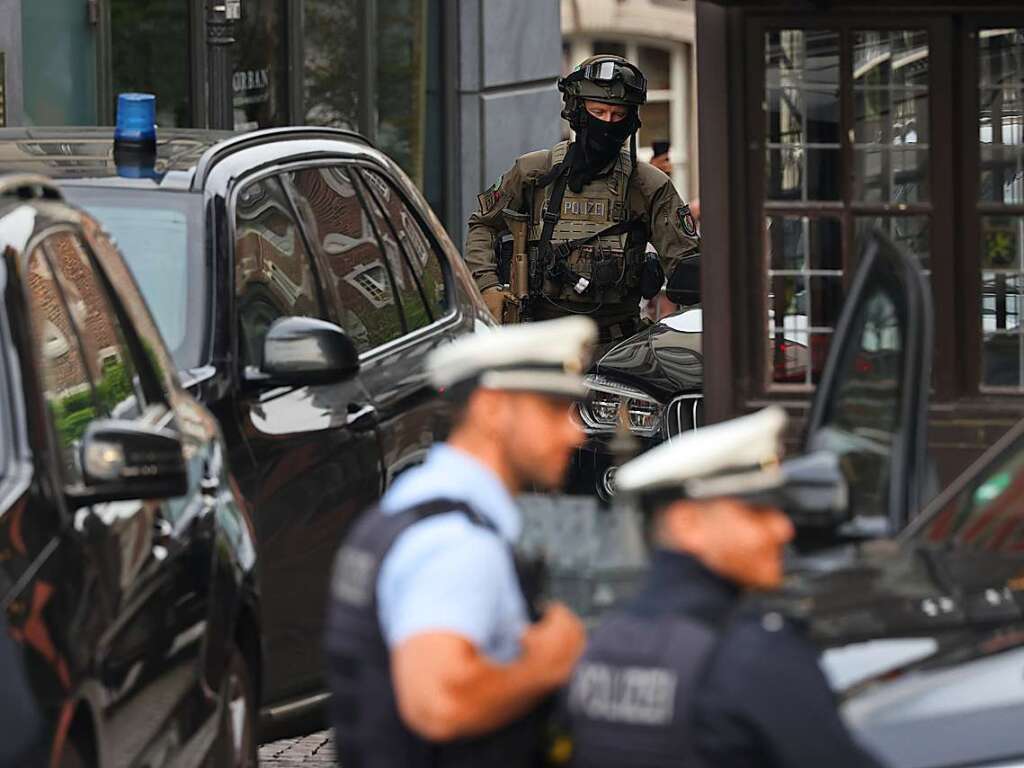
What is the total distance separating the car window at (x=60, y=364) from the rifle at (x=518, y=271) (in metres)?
5.97

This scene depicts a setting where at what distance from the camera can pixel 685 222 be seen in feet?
37.3

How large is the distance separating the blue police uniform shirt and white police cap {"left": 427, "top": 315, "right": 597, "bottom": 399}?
0.41ft

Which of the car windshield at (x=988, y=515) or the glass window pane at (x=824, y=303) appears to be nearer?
the car windshield at (x=988, y=515)

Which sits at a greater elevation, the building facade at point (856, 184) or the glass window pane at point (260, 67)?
the glass window pane at point (260, 67)

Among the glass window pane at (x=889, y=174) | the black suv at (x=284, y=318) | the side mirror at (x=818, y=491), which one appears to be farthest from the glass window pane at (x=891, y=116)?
the side mirror at (x=818, y=491)

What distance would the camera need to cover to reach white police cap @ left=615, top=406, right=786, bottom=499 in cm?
376

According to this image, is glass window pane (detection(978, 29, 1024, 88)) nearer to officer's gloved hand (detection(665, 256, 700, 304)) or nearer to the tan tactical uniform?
officer's gloved hand (detection(665, 256, 700, 304))

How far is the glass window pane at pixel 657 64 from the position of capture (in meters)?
31.5

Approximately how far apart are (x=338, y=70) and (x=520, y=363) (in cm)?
1400

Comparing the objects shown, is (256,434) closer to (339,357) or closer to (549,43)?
(339,357)

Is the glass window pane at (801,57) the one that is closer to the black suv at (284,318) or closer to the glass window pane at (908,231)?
the glass window pane at (908,231)

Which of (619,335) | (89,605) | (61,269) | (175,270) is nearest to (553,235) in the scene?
(619,335)

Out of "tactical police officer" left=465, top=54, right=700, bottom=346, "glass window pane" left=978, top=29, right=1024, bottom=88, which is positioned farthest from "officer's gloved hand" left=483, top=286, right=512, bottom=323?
"glass window pane" left=978, top=29, right=1024, bottom=88

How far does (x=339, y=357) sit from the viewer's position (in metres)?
6.83
